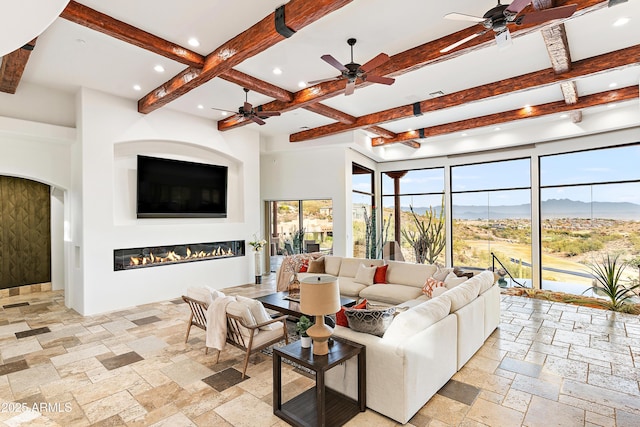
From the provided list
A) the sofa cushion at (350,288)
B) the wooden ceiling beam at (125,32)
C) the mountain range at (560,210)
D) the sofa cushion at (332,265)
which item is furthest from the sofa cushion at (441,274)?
the wooden ceiling beam at (125,32)

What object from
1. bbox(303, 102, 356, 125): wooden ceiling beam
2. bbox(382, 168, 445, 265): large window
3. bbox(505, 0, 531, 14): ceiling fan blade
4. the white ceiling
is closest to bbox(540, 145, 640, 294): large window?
the white ceiling

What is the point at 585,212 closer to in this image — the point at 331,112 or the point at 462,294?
the point at 462,294

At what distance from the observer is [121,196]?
6699mm

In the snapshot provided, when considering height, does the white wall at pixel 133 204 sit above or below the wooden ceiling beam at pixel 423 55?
below

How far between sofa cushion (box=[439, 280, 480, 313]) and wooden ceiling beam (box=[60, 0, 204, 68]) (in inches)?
170

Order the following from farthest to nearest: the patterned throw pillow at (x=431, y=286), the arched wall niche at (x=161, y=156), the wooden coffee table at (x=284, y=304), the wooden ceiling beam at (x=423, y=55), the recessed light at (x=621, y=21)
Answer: the arched wall niche at (x=161, y=156)
the patterned throw pillow at (x=431, y=286)
the wooden coffee table at (x=284, y=304)
the recessed light at (x=621, y=21)
the wooden ceiling beam at (x=423, y=55)

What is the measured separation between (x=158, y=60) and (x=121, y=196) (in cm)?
302

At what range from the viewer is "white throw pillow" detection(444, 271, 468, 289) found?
16.2 ft

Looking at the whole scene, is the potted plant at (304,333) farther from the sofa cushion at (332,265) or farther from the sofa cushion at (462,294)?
the sofa cushion at (332,265)

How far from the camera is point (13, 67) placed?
4621mm

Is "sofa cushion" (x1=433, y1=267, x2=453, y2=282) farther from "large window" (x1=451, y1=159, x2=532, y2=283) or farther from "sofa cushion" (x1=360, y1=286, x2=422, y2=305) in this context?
"large window" (x1=451, y1=159, x2=532, y2=283)

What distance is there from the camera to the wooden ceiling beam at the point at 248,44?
3.23 meters

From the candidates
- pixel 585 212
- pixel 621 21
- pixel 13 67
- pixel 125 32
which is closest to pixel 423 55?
pixel 621 21

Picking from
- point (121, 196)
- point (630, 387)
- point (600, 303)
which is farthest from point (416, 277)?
point (121, 196)
